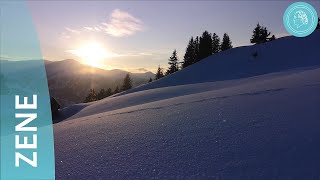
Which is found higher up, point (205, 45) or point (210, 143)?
point (205, 45)

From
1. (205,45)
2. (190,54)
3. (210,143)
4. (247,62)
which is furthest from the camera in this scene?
(190,54)

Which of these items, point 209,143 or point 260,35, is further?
point 260,35

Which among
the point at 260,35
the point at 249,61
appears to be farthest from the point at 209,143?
the point at 260,35

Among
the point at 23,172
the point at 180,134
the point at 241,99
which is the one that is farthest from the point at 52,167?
the point at 241,99

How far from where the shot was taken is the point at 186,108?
8.71m

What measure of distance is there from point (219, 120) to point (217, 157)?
202 cm

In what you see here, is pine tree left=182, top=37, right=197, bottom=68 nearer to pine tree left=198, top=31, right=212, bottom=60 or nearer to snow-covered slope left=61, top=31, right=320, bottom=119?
pine tree left=198, top=31, right=212, bottom=60

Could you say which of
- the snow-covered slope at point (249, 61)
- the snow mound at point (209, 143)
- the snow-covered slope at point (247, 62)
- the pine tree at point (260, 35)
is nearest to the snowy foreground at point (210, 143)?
the snow mound at point (209, 143)

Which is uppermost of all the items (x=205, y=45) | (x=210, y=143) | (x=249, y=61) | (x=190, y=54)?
(x=205, y=45)

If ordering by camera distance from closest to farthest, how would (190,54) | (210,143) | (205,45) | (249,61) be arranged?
(210,143)
(249,61)
(205,45)
(190,54)

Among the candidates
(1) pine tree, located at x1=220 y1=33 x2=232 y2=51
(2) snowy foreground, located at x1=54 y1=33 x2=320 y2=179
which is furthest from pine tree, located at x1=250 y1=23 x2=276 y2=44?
(2) snowy foreground, located at x1=54 y1=33 x2=320 y2=179

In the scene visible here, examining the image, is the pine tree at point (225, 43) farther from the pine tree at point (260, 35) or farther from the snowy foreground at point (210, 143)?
the snowy foreground at point (210, 143)

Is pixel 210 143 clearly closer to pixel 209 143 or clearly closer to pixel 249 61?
pixel 209 143

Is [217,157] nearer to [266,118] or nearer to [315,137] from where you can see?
[315,137]
